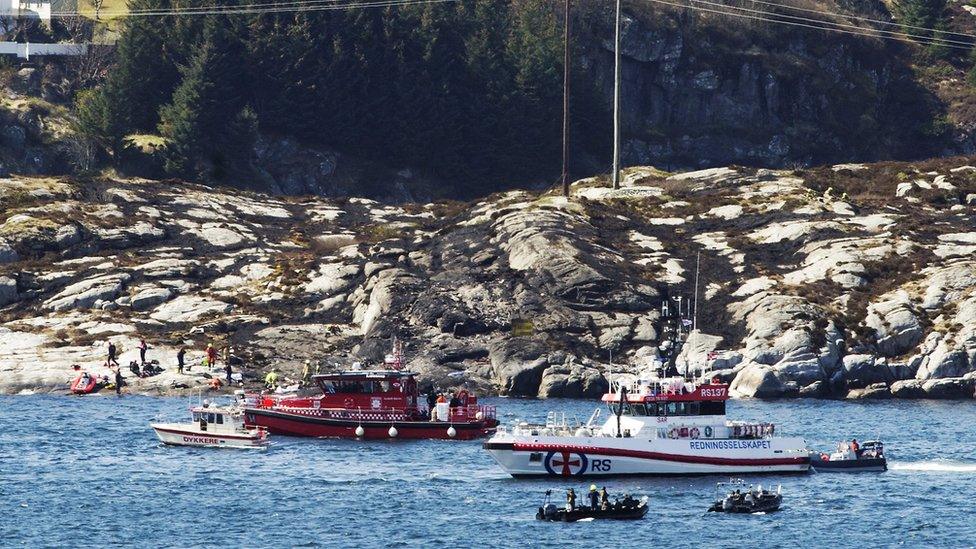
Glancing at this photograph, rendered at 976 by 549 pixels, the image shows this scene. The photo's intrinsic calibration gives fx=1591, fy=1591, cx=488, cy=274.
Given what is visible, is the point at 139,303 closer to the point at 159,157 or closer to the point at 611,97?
the point at 159,157

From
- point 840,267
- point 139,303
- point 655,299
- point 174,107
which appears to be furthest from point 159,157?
point 840,267

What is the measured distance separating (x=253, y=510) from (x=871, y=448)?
32.0m

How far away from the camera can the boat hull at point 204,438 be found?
288ft

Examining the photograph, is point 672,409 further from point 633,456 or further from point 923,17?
point 923,17

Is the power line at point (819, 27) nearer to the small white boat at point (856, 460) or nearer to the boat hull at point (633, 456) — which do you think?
the small white boat at point (856, 460)

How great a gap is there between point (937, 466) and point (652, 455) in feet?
53.6

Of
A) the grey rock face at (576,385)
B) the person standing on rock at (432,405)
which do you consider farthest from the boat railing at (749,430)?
the grey rock face at (576,385)

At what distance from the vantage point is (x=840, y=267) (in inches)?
4855

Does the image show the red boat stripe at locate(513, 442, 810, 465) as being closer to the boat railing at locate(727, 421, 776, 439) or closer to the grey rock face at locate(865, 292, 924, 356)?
the boat railing at locate(727, 421, 776, 439)

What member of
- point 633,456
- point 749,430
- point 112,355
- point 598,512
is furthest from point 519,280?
point 598,512

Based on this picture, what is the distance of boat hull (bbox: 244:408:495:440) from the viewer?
93188 millimetres

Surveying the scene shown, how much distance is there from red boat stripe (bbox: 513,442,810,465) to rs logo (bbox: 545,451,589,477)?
28 centimetres

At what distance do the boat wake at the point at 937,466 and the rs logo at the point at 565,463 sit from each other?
57.0ft

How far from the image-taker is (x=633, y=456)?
76.8m
